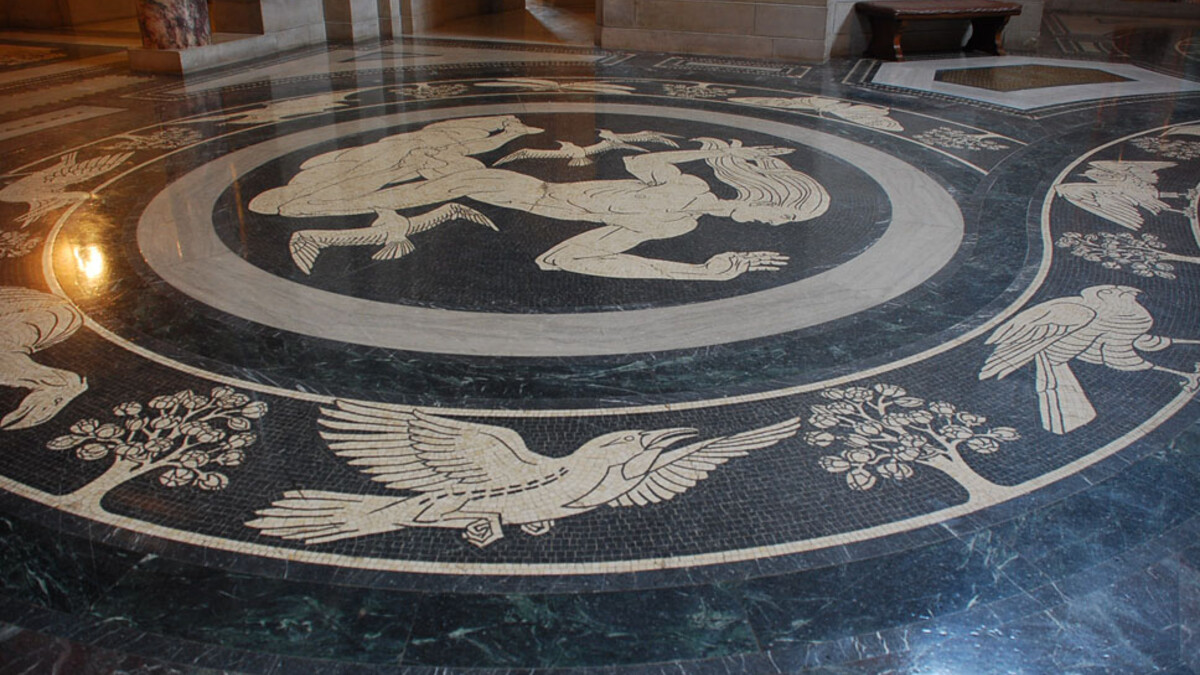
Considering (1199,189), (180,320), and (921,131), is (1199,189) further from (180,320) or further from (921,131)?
(180,320)

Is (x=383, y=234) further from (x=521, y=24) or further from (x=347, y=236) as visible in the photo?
(x=521, y=24)

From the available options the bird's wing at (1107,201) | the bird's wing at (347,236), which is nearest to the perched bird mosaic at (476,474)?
the bird's wing at (347,236)

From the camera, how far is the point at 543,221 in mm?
4883

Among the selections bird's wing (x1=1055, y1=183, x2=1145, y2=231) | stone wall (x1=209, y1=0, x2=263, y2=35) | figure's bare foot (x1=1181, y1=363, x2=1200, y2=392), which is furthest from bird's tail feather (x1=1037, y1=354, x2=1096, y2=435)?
stone wall (x1=209, y1=0, x2=263, y2=35)

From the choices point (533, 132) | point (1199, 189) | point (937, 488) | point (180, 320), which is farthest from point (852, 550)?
point (533, 132)

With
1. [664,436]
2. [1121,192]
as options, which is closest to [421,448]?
[664,436]

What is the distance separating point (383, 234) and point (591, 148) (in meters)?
2.12

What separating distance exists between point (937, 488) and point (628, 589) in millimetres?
1029

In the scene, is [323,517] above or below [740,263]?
below

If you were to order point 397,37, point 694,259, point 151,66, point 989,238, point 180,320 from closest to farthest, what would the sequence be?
point 180,320 → point 694,259 → point 989,238 → point 151,66 → point 397,37

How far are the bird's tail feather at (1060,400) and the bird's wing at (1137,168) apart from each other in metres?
3.10

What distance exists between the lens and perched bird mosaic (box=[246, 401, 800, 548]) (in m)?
2.46

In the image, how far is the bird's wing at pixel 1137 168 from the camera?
565 centimetres

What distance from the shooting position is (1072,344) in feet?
11.3
